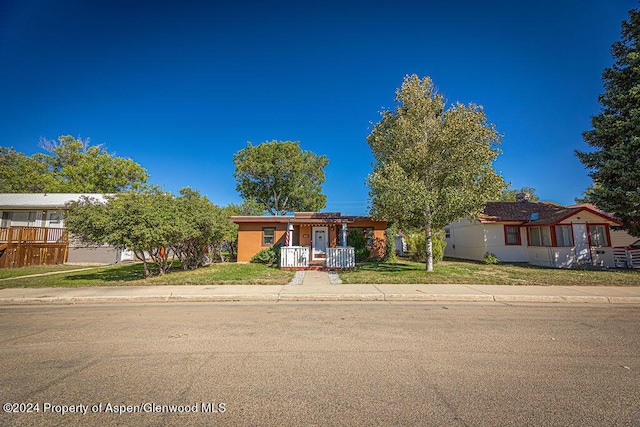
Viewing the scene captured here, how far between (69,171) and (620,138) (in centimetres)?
4991

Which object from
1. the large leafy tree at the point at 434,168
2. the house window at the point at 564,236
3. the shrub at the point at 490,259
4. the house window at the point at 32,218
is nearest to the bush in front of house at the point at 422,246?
the shrub at the point at 490,259

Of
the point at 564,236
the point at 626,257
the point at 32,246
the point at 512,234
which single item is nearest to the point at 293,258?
the point at 512,234

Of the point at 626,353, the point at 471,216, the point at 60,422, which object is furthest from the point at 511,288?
the point at 60,422

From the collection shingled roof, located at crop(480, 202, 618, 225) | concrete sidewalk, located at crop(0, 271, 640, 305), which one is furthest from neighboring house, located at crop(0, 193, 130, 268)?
shingled roof, located at crop(480, 202, 618, 225)

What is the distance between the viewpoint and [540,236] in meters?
19.2

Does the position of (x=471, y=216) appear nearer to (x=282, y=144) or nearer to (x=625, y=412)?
(x=625, y=412)

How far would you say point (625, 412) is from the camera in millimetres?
2600

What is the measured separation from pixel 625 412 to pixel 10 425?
5.47 m

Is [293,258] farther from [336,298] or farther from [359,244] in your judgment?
[336,298]

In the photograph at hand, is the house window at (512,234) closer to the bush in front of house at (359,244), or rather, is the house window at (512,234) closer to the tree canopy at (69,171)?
the bush in front of house at (359,244)

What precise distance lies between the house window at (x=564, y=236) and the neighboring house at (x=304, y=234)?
10.8m

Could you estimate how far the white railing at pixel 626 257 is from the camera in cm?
1611

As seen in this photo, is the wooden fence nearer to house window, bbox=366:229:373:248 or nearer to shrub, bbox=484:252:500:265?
house window, bbox=366:229:373:248

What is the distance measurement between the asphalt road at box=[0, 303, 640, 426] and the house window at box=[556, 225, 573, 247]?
14.3 m
